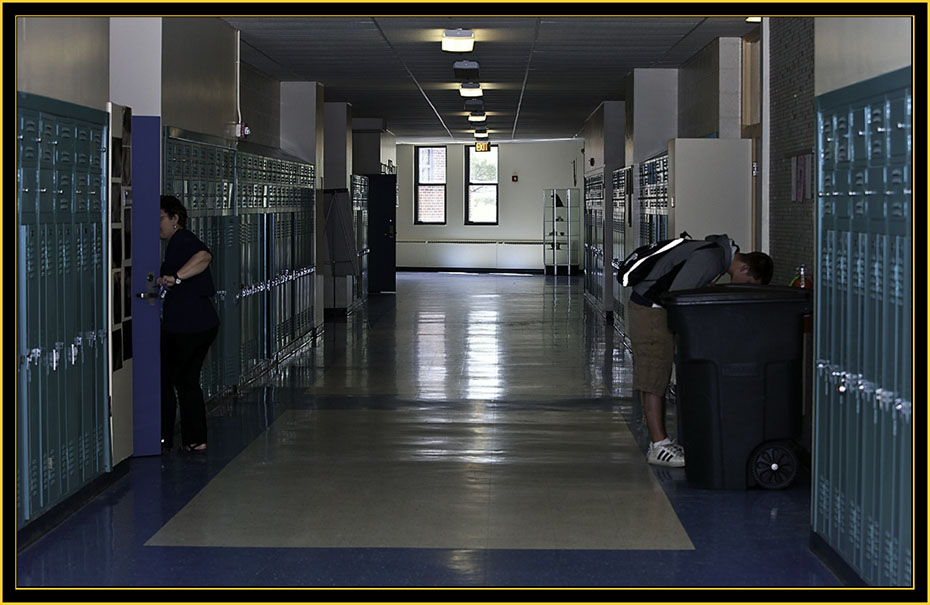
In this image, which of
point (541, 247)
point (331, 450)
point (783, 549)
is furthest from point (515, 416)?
point (541, 247)

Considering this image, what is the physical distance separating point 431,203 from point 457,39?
16435 millimetres

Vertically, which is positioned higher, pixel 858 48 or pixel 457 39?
pixel 457 39

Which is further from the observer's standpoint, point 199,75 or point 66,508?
point 199,75

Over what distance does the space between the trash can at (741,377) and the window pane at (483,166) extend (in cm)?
1966

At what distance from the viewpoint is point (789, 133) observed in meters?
7.77

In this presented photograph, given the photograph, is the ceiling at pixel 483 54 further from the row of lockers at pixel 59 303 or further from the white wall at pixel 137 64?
the row of lockers at pixel 59 303

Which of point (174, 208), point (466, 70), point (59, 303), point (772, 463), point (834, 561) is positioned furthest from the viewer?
point (466, 70)

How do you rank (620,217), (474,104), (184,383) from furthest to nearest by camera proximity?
1. (474,104)
2. (620,217)
3. (184,383)

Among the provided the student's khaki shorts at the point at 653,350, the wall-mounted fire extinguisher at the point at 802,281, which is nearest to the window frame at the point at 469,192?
the wall-mounted fire extinguisher at the point at 802,281

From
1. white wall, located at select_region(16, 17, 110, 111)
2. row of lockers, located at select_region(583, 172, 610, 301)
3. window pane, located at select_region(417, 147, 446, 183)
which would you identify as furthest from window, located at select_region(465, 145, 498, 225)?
white wall, located at select_region(16, 17, 110, 111)

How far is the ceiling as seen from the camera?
884cm

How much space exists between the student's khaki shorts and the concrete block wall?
1396 millimetres

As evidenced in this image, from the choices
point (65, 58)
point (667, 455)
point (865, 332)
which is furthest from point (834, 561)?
point (65, 58)

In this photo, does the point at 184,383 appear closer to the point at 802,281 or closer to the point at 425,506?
the point at 425,506
